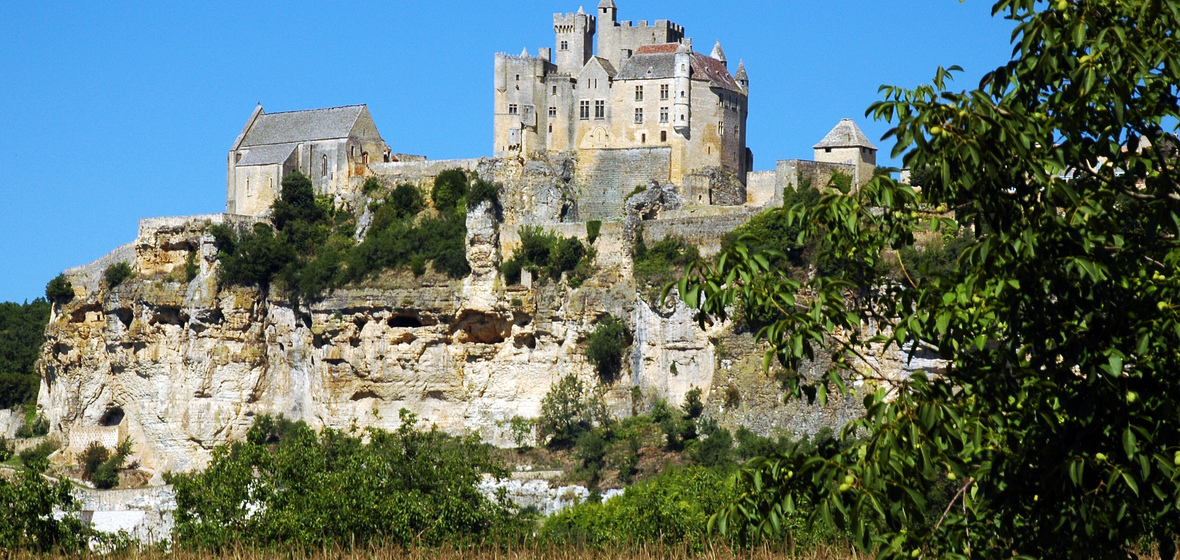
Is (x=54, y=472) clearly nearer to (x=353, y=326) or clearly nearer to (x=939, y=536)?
(x=353, y=326)

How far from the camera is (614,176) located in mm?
56406

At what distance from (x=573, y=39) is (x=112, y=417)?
23437mm

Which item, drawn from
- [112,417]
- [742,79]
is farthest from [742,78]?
[112,417]

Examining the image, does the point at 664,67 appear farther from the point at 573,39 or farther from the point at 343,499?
the point at 343,499

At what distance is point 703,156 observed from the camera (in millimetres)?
57094

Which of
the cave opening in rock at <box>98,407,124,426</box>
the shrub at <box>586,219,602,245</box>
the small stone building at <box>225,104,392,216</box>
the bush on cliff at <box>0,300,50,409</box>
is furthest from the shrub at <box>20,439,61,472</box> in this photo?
the shrub at <box>586,219,602,245</box>

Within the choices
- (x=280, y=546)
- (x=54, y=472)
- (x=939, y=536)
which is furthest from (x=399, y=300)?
(x=939, y=536)

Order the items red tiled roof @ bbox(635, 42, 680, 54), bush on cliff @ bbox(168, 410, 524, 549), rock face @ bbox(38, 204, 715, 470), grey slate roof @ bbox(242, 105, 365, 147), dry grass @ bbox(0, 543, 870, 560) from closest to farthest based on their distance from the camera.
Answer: dry grass @ bbox(0, 543, 870, 560)
bush on cliff @ bbox(168, 410, 524, 549)
rock face @ bbox(38, 204, 715, 470)
red tiled roof @ bbox(635, 42, 680, 54)
grey slate roof @ bbox(242, 105, 365, 147)

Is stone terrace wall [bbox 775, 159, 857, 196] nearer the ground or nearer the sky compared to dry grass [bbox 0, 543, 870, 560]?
nearer the sky

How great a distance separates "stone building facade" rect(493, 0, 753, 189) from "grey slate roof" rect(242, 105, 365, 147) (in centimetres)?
639

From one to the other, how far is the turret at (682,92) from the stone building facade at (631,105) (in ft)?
0.11

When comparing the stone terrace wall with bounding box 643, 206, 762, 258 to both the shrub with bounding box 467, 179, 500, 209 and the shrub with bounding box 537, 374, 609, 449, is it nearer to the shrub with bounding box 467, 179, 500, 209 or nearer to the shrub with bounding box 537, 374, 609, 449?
the shrub with bounding box 537, 374, 609, 449

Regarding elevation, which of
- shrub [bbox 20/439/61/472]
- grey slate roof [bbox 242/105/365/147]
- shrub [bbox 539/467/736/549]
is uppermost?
grey slate roof [bbox 242/105/365/147]

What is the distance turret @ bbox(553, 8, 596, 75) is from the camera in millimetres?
60781
